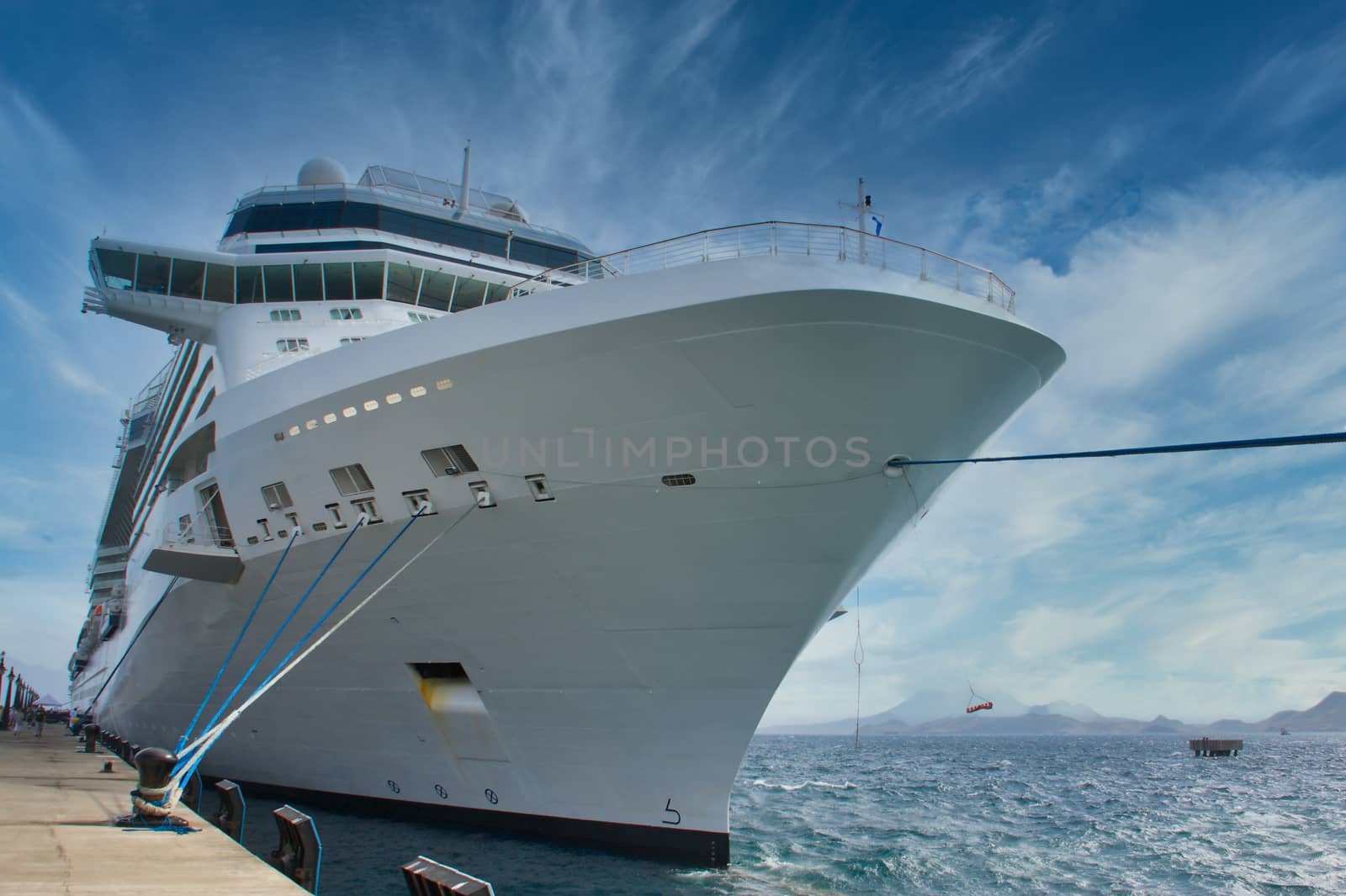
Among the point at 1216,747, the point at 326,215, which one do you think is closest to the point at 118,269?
the point at 326,215

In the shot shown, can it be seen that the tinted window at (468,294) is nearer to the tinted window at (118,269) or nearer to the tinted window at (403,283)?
the tinted window at (403,283)

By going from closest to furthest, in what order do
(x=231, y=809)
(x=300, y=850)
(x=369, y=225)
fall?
(x=300, y=850)
(x=231, y=809)
(x=369, y=225)

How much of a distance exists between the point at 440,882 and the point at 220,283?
12.5 metres

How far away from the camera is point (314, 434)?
10.1 metres

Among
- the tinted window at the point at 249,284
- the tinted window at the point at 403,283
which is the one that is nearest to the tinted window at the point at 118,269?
the tinted window at the point at 249,284

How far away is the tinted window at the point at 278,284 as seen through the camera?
13961mm

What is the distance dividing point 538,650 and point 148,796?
4.01 m

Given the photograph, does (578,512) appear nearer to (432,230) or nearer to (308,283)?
(308,283)

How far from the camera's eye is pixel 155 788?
732 cm

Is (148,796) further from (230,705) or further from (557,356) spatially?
(230,705)

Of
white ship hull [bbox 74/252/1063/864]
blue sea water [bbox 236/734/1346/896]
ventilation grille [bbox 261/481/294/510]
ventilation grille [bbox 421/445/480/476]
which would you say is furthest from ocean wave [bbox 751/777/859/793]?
ventilation grille [bbox 421/445/480/476]

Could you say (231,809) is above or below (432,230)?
below

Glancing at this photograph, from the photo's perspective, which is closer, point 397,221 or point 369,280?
point 369,280

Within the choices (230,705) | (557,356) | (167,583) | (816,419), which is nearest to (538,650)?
(557,356)
